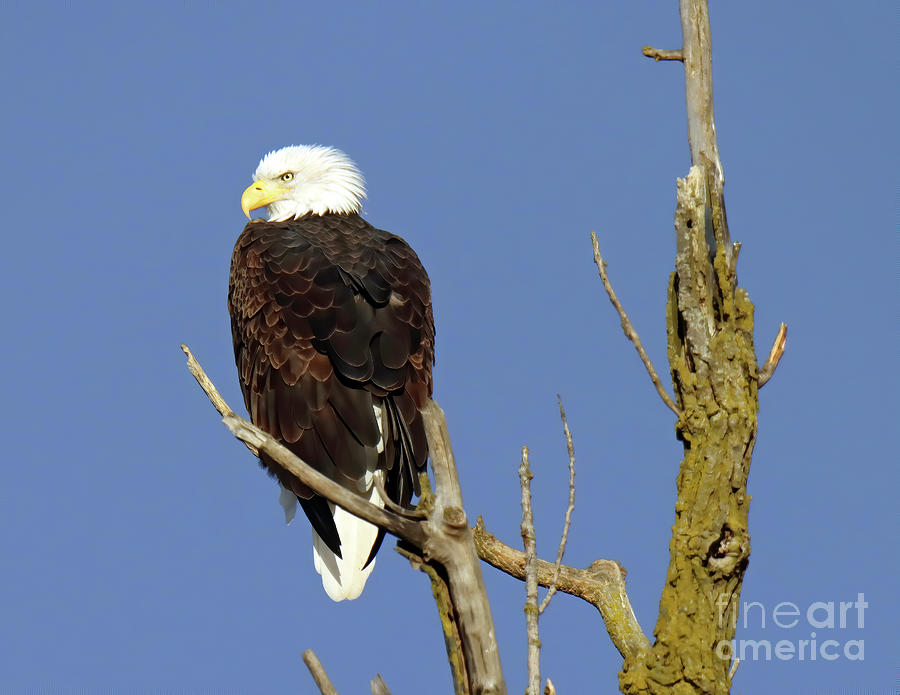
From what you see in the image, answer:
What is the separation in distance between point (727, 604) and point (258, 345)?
9.84ft

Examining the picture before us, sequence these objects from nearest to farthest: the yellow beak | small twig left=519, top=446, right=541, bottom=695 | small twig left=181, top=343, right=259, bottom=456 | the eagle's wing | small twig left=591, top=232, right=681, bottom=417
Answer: small twig left=519, top=446, right=541, bottom=695, small twig left=591, top=232, right=681, bottom=417, small twig left=181, top=343, right=259, bottom=456, the eagle's wing, the yellow beak

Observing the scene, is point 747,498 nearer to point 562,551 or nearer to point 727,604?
point 727,604

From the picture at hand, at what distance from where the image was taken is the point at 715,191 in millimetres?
4152

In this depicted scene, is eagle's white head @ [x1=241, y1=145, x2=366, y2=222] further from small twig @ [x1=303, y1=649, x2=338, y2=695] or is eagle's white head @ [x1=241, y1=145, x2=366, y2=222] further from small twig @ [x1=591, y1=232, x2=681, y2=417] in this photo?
small twig @ [x1=303, y1=649, x2=338, y2=695]

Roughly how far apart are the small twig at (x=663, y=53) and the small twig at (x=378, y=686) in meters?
2.40

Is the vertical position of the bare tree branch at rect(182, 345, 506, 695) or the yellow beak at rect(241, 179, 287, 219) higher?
the yellow beak at rect(241, 179, 287, 219)

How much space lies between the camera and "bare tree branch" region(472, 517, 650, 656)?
4.82 metres

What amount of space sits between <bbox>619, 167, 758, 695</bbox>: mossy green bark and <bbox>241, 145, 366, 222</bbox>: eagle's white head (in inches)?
153

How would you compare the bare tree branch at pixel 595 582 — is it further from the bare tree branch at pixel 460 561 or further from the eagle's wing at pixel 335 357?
the bare tree branch at pixel 460 561

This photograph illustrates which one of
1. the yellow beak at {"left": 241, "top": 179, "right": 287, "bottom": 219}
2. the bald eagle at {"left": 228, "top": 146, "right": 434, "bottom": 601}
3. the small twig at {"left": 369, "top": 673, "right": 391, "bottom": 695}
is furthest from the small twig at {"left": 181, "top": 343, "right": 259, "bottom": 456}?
the yellow beak at {"left": 241, "top": 179, "right": 287, "bottom": 219}

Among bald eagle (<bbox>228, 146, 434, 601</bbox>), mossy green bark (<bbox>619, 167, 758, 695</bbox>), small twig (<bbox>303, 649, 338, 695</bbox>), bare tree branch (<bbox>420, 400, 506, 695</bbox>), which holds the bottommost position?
small twig (<bbox>303, 649, 338, 695</bbox>)

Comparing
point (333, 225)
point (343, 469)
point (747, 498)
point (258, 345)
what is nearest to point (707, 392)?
point (747, 498)

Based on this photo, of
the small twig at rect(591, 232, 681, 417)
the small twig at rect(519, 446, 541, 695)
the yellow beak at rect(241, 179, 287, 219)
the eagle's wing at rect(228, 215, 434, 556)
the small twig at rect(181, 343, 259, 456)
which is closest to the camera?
the small twig at rect(519, 446, 541, 695)

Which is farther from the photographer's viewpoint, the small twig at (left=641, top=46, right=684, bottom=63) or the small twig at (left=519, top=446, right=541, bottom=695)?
the small twig at (left=641, top=46, right=684, bottom=63)
